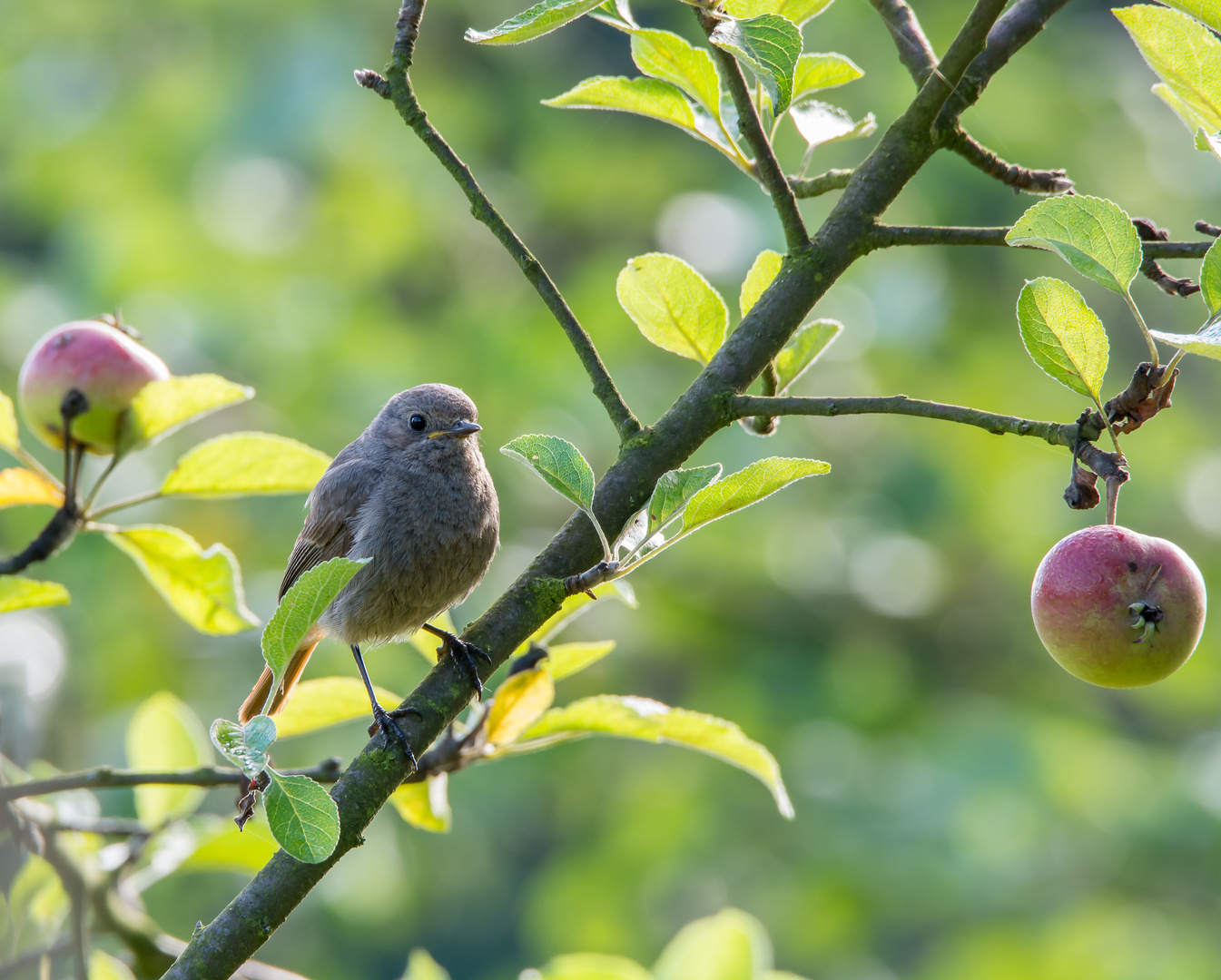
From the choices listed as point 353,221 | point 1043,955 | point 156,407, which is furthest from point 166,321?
point 1043,955

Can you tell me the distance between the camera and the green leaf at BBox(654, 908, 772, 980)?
221 cm

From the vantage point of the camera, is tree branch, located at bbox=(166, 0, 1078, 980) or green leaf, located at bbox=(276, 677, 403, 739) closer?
tree branch, located at bbox=(166, 0, 1078, 980)

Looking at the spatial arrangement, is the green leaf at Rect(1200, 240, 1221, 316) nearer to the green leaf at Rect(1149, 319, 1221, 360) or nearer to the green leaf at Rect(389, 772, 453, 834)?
the green leaf at Rect(1149, 319, 1221, 360)

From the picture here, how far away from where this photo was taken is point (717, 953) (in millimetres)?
2232

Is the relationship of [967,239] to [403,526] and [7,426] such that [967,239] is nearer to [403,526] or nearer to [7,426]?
[7,426]

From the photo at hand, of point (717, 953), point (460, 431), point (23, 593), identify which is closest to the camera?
point (23, 593)

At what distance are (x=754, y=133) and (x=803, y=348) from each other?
0.45m

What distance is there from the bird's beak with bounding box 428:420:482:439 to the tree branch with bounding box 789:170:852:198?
1.71m

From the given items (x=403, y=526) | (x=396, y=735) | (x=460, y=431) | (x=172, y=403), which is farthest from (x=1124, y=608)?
(x=460, y=431)

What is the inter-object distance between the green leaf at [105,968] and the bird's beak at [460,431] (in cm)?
174

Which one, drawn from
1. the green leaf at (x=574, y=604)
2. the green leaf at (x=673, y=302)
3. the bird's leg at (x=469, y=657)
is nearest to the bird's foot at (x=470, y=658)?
the bird's leg at (x=469, y=657)

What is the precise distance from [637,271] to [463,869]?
839 cm

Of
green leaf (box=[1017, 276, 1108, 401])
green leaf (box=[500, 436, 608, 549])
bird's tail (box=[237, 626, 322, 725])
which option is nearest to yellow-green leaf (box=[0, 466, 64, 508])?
bird's tail (box=[237, 626, 322, 725])

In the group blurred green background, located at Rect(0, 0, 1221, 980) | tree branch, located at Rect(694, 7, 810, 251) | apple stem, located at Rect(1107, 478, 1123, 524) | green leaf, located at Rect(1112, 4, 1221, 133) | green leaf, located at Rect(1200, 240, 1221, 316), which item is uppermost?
green leaf, located at Rect(1112, 4, 1221, 133)
